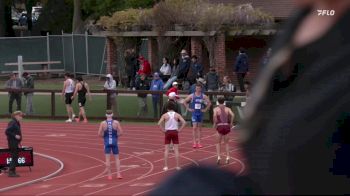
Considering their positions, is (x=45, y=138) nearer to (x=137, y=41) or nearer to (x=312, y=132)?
(x=137, y=41)

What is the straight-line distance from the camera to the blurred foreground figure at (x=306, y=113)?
0.82 meters

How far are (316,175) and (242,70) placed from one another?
29870 mm

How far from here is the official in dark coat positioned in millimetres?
19500

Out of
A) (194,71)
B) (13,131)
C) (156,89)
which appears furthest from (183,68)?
(13,131)

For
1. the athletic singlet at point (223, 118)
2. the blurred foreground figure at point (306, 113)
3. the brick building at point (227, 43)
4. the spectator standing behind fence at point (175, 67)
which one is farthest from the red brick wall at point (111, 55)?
the blurred foreground figure at point (306, 113)

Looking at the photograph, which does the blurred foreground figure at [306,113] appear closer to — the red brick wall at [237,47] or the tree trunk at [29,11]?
the red brick wall at [237,47]

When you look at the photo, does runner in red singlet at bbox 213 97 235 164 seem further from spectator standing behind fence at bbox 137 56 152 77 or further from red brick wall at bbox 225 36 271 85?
red brick wall at bbox 225 36 271 85

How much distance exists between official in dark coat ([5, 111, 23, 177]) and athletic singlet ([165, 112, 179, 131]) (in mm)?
3205

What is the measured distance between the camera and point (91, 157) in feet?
73.3

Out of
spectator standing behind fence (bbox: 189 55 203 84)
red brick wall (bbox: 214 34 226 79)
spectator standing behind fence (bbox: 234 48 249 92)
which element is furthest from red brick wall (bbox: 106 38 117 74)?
spectator standing behind fence (bbox: 234 48 249 92)

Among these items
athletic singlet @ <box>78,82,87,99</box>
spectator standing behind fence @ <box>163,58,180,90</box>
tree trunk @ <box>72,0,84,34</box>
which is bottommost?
athletic singlet @ <box>78,82,87,99</box>

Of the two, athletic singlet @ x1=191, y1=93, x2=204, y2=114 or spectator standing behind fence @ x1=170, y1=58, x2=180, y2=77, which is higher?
spectator standing behind fence @ x1=170, y1=58, x2=180, y2=77

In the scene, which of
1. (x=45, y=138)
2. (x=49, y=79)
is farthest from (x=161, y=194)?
(x=49, y=79)

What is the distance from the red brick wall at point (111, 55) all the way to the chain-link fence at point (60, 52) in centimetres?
144
